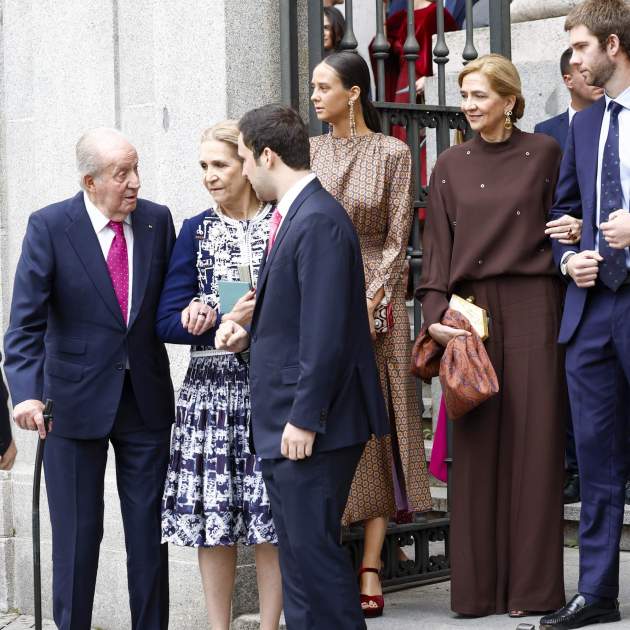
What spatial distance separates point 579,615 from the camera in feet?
17.2

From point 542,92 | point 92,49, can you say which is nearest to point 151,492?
point 92,49

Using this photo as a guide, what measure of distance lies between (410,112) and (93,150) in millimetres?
1584

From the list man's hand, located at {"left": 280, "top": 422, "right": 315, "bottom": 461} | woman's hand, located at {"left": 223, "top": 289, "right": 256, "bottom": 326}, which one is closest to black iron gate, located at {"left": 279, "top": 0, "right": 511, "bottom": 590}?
woman's hand, located at {"left": 223, "top": 289, "right": 256, "bottom": 326}

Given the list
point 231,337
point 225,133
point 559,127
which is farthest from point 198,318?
point 559,127

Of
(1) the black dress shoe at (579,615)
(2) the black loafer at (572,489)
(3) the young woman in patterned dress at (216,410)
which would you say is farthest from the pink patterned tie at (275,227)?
(2) the black loafer at (572,489)

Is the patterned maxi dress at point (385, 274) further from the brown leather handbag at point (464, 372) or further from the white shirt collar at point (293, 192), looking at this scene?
the white shirt collar at point (293, 192)

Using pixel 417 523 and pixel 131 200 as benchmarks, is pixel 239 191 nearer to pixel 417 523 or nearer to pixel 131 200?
pixel 131 200

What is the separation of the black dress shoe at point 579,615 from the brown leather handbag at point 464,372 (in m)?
0.81

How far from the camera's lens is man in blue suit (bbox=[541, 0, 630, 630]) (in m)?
5.19

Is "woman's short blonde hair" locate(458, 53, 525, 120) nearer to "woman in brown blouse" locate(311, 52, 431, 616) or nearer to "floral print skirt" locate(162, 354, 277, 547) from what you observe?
"woman in brown blouse" locate(311, 52, 431, 616)

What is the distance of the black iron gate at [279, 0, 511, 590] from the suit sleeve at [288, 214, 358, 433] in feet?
5.78

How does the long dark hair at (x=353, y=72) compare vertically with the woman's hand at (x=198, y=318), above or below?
above

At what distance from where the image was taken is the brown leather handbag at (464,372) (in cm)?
548

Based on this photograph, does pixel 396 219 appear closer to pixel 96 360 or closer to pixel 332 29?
pixel 96 360
